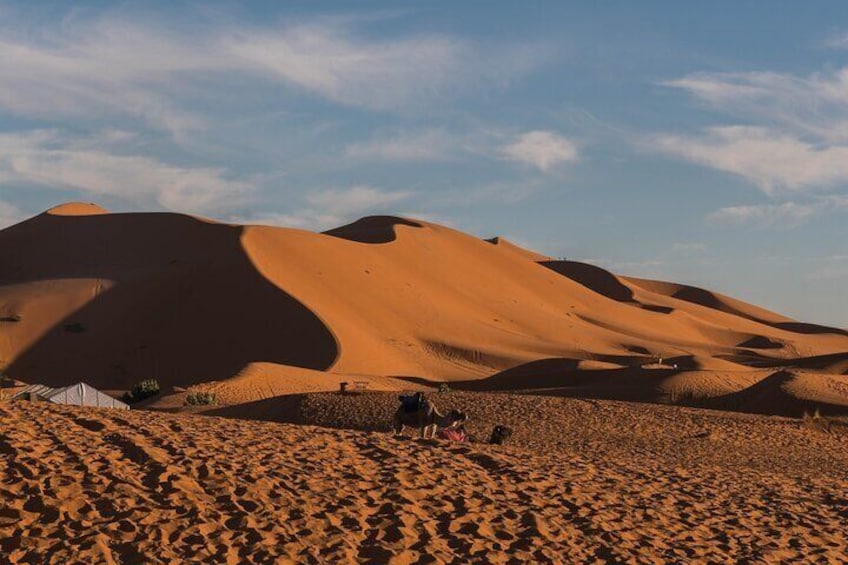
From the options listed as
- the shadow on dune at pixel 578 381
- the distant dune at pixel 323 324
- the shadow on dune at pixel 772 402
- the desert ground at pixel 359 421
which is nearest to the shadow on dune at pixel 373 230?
the distant dune at pixel 323 324

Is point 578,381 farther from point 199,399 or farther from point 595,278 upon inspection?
point 595,278

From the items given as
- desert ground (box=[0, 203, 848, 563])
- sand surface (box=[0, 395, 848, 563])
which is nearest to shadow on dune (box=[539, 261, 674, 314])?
desert ground (box=[0, 203, 848, 563])

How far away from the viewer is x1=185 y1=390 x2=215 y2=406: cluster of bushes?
3325cm

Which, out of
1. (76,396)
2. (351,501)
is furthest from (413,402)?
(76,396)

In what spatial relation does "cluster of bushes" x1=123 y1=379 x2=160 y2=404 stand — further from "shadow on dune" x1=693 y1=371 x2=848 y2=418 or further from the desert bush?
the desert bush

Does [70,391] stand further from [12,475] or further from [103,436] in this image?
[12,475]

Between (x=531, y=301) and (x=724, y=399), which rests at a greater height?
(x=531, y=301)

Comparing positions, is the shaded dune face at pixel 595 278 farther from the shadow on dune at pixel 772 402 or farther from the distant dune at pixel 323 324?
the shadow on dune at pixel 772 402

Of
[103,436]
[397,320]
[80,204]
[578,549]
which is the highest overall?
[80,204]

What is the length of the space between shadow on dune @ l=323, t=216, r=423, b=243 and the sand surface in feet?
214

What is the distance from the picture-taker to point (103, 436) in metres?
13.9

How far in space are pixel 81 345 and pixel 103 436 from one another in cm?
4311

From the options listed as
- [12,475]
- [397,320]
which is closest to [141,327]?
[397,320]

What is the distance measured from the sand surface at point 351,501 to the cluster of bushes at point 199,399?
1633 centimetres
